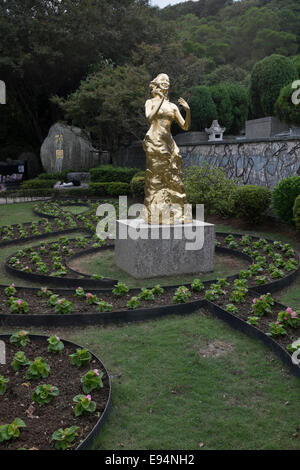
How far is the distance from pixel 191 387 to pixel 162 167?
478 centimetres

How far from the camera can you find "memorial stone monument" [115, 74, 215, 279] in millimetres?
7504

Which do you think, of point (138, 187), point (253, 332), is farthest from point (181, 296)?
point (138, 187)

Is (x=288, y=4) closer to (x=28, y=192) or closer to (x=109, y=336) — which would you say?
(x=28, y=192)

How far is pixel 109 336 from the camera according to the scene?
535 cm

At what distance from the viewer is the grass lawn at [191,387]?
11.1ft

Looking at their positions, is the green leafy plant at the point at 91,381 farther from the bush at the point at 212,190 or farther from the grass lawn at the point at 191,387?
the bush at the point at 212,190

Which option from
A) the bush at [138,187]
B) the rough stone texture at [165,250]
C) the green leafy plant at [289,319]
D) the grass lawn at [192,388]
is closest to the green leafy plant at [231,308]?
the grass lawn at [192,388]

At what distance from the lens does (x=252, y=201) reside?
1133 cm

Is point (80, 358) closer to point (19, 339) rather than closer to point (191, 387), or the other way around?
point (19, 339)


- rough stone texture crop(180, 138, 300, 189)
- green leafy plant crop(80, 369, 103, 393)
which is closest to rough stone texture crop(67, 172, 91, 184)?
rough stone texture crop(180, 138, 300, 189)

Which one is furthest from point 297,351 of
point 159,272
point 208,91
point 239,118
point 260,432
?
point 239,118

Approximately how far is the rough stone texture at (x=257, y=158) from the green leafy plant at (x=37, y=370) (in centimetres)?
937

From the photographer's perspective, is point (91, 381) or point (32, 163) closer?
point (91, 381)

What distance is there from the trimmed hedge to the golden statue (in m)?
11.3
